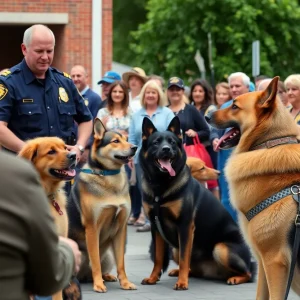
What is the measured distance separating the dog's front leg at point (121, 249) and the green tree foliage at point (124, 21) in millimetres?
30743

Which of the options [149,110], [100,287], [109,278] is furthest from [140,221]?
[100,287]

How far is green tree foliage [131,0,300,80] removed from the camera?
2767cm

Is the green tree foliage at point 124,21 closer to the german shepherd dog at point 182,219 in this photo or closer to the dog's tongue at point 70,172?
the german shepherd dog at point 182,219

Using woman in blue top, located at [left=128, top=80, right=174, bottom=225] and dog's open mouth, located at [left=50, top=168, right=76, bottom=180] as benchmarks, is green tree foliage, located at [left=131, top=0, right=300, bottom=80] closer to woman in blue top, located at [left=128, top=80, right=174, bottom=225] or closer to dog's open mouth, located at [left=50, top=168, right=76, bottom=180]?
woman in blue top, located at [left=128, top=80, right=174, bottom=225]

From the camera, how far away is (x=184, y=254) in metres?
7.98

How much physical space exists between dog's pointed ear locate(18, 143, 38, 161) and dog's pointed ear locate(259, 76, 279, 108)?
167cm

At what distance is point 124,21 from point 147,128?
107 ft

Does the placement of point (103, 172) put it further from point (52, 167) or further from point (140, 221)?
point (140, 221)

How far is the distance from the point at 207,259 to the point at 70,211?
1474 millimetres

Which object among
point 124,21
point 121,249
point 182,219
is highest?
point 124,21

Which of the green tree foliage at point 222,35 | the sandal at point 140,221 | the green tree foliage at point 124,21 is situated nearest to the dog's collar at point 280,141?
the sandal at point 140,221

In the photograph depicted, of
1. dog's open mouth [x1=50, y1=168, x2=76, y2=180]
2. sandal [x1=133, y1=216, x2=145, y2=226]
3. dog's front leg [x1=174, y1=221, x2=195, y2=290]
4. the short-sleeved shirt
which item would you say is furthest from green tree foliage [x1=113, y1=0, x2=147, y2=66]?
dog's open mouth [x1=50, y1=168, x2=76, y2=180]

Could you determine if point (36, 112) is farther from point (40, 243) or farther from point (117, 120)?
point (117, 120)

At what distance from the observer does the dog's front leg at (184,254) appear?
7.93m
